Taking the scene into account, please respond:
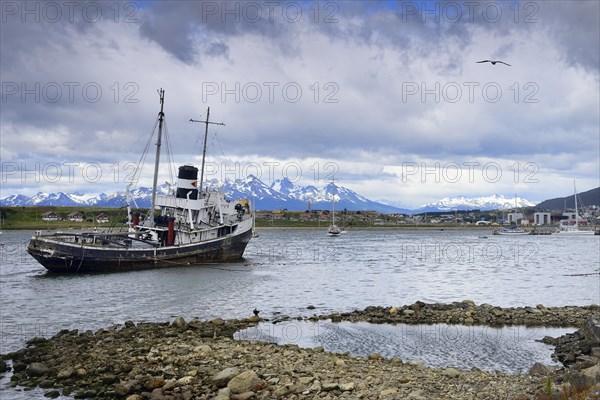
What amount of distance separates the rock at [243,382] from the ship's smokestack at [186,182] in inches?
1894

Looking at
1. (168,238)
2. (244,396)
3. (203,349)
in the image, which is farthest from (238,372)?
(168,238)

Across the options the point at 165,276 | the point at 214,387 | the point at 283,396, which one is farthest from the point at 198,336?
the point at 165,276

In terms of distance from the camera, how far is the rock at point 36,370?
1834cm

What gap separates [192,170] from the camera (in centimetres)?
6300

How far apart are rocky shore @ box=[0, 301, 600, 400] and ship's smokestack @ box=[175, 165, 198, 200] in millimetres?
38482

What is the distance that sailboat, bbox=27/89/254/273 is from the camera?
168 ft

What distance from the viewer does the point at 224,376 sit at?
16.2 metres

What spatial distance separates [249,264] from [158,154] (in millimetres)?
16269

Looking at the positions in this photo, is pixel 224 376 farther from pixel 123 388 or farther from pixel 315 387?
pixel 123 388

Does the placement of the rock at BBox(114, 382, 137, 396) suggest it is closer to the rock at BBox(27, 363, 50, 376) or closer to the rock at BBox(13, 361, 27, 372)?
the rock at BBox(27, 363, 50, 376)

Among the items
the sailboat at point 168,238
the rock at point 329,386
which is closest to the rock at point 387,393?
the rock at point 329,386

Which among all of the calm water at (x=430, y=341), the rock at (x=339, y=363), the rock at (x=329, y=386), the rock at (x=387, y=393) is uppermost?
the rock at (x=387, y=393)

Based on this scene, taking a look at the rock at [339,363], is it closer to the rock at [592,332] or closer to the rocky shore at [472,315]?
the rock at [592,332]

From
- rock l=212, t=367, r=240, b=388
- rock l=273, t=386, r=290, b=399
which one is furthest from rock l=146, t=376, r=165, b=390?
rock l=273, t=386, r=290, b=399
